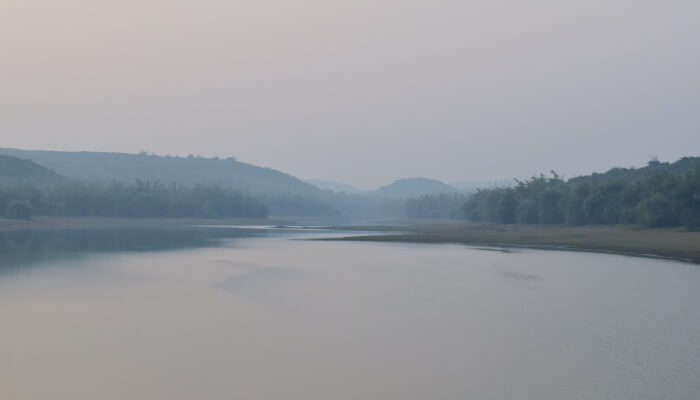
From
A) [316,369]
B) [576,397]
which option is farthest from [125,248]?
[576,397]

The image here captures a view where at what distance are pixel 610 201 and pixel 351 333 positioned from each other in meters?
63.9

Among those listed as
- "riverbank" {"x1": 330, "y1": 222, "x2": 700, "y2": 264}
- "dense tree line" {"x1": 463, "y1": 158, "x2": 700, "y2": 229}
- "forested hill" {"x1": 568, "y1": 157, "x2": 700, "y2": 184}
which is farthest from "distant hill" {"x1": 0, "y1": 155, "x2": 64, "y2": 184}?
"forested hill" {"x1": 568, "y1": 157, "x2": 700, "y2": 184}

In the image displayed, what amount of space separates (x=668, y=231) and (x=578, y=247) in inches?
410

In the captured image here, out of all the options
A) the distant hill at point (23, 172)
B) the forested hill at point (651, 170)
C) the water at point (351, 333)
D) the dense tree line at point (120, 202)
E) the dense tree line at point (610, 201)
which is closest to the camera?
the water at point (351, 333)

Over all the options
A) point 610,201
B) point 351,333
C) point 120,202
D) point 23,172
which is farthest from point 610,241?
point 23,172

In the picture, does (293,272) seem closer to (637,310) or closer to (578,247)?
(637,310)

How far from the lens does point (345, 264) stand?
44938 millimetres

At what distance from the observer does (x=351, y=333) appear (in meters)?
21.4

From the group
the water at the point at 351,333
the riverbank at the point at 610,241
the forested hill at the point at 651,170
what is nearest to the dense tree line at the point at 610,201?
the forested hill at the point at 651,170

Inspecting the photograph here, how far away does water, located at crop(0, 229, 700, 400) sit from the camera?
15445 millimetres

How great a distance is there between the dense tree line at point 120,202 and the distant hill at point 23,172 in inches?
974

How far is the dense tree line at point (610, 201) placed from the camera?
62.6 metres

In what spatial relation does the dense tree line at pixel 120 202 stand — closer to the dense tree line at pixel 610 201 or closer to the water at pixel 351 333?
the dense tree line at pixel 610 201

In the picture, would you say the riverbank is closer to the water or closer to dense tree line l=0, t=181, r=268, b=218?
the water
